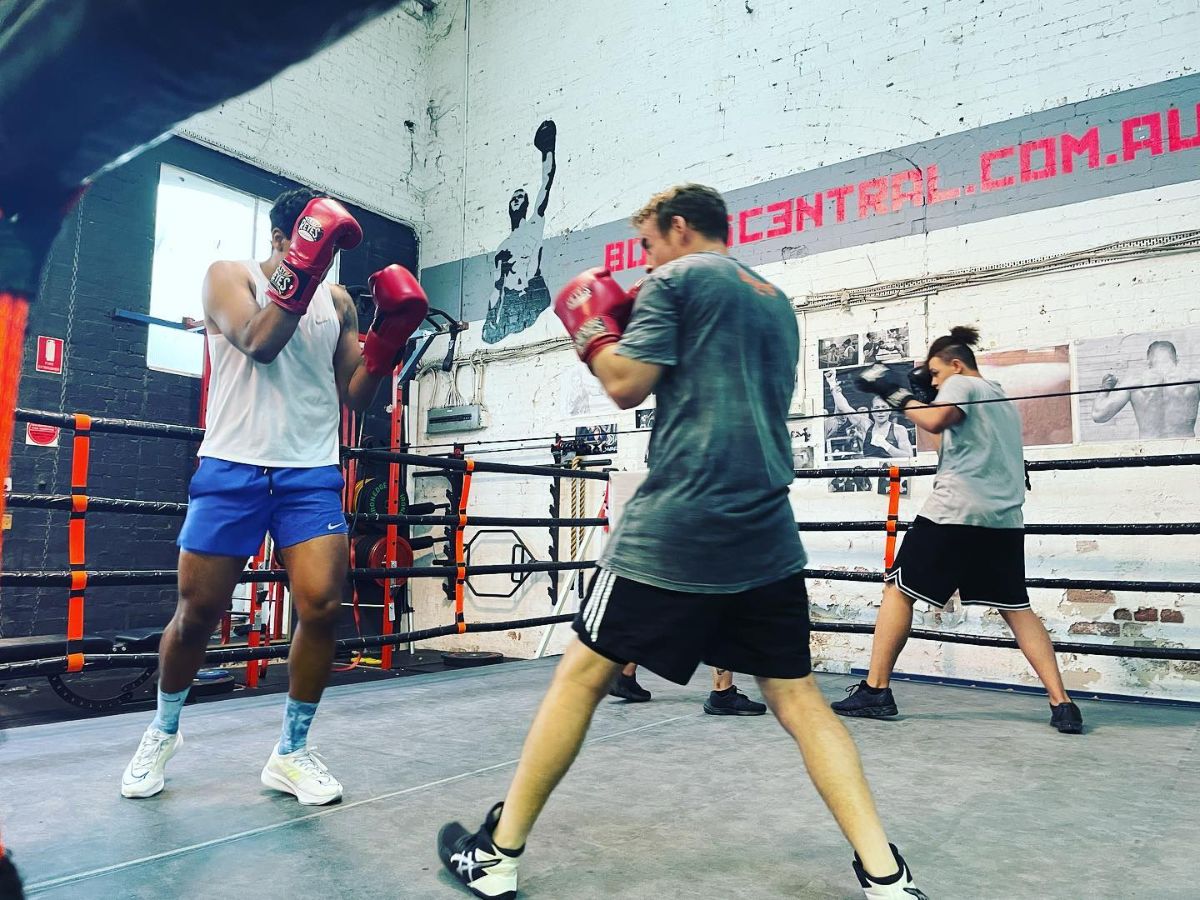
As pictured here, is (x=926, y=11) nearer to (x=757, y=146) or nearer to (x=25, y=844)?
(x=757, y=146)

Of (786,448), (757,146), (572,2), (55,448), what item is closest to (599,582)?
(786,448)

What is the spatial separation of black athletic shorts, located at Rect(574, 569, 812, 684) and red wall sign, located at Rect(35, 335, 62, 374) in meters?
5.01

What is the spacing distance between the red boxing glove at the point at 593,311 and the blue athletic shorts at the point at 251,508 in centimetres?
75

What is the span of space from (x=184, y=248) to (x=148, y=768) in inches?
191

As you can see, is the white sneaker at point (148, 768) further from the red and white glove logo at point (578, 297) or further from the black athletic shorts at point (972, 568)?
the black athletic shorts at point (972, 568)

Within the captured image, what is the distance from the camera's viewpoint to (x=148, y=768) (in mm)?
1827

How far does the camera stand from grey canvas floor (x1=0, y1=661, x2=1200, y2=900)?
4.61 ft

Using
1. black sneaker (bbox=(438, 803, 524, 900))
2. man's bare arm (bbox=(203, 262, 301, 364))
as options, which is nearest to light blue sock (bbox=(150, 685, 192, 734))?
man's bare arm (bbox=(203, 262, 301, 364))

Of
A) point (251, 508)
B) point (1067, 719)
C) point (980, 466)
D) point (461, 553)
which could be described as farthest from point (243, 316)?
point (1067, 719)

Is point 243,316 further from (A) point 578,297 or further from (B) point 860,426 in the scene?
(B) point 860,426

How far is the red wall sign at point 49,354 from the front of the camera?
4.98m

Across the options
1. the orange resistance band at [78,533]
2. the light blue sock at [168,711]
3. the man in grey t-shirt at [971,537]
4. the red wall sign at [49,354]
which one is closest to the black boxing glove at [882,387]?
the man in grey t-shirt at [971,537]

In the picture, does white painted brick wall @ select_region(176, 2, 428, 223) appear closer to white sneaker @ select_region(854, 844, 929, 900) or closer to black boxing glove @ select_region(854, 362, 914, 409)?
black boxing glove @ select_region(854, 362, 914, 409)

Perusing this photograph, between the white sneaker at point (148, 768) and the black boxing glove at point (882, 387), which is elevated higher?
the black boxing glove at point (882, 387)
